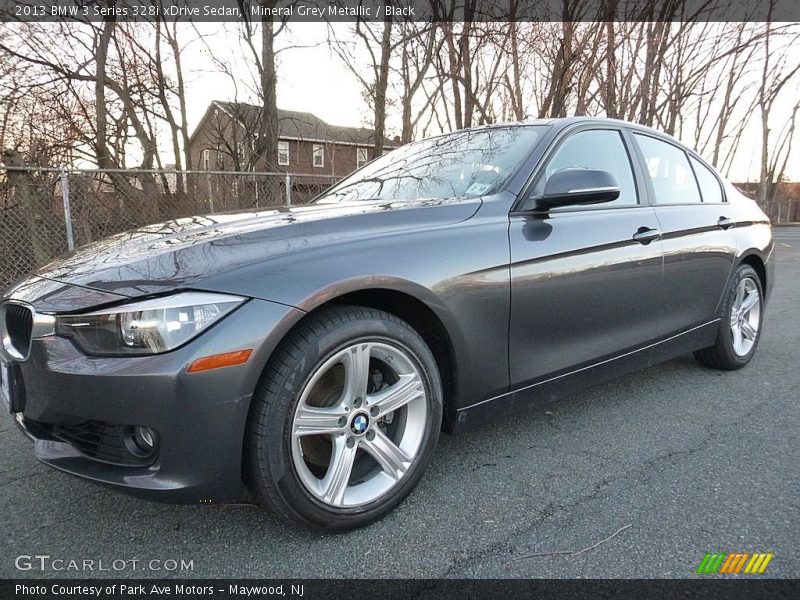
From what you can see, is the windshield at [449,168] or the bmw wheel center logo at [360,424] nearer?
the bmw wheel center logo at [360,424]

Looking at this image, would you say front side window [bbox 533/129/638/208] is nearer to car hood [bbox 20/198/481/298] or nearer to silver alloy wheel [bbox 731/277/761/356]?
car hood [bbox 20/198/481/298]

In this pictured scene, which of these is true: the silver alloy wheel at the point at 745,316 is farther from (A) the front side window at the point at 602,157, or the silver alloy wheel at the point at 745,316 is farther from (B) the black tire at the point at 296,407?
(B) the black tire at the point at 296,407

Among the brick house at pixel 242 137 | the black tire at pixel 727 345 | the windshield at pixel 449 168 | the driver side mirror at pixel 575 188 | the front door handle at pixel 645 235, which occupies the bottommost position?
the black tire at pixel 727 345

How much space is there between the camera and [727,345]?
3514mm

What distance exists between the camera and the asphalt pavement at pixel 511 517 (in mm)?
1674

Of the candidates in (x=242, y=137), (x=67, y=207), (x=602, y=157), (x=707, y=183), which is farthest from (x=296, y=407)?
(x=242, y=137)

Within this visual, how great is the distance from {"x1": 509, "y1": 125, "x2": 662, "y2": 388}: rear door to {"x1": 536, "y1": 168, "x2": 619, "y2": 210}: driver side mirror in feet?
0.27

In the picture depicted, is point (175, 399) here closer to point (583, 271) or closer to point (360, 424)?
point (360, 424)

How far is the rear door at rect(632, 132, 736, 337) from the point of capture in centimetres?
297

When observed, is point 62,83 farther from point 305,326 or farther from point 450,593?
point 450,593

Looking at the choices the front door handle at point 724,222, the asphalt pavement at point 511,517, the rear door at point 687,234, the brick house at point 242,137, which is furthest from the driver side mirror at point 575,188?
the brick house at point 242,137

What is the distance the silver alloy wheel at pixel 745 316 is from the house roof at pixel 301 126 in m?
9.11

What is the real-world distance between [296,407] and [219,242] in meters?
0.63
